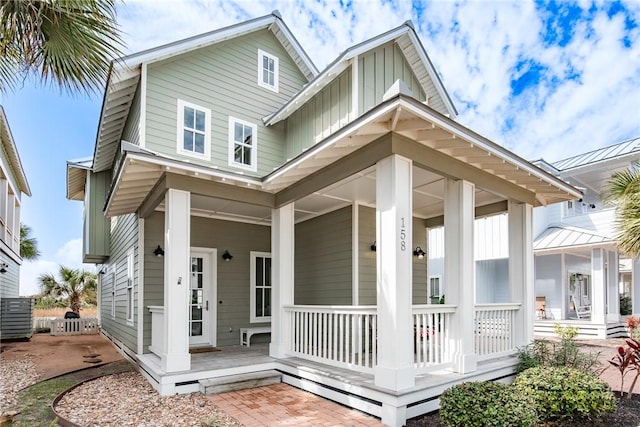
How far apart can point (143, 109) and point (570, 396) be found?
8.27 metres

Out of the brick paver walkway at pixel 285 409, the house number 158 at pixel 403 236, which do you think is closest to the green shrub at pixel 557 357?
the brick paver walkway at pixel 285 409

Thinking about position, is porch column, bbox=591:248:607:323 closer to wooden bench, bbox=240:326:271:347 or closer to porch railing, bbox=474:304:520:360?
porch railing, bbox=474:304:520:360

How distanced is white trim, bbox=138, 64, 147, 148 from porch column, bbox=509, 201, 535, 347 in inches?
282

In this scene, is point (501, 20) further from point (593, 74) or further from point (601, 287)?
point (601, 287)

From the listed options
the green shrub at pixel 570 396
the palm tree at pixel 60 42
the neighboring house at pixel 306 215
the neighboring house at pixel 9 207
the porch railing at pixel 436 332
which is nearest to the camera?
the palm tree at pixel 60 42

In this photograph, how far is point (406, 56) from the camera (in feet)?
30.4

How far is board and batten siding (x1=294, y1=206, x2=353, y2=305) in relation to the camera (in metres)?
8.78

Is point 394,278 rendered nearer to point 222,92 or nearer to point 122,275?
point 222,92

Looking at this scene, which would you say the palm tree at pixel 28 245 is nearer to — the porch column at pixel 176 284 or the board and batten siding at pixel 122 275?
the board and batten siding at pixel 122 275

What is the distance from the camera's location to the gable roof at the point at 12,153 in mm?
13311

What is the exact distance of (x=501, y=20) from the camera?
358 inches

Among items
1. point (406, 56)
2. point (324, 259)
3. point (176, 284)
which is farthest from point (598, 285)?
point (176, 284)

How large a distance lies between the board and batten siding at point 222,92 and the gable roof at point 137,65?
204 millimetres

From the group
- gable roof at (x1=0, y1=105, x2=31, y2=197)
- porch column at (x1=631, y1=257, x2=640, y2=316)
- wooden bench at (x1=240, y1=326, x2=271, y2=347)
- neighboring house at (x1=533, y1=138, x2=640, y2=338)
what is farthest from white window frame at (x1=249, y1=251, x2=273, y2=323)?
porch column at (x1=631, y1=257, x2=640, y2=316)
